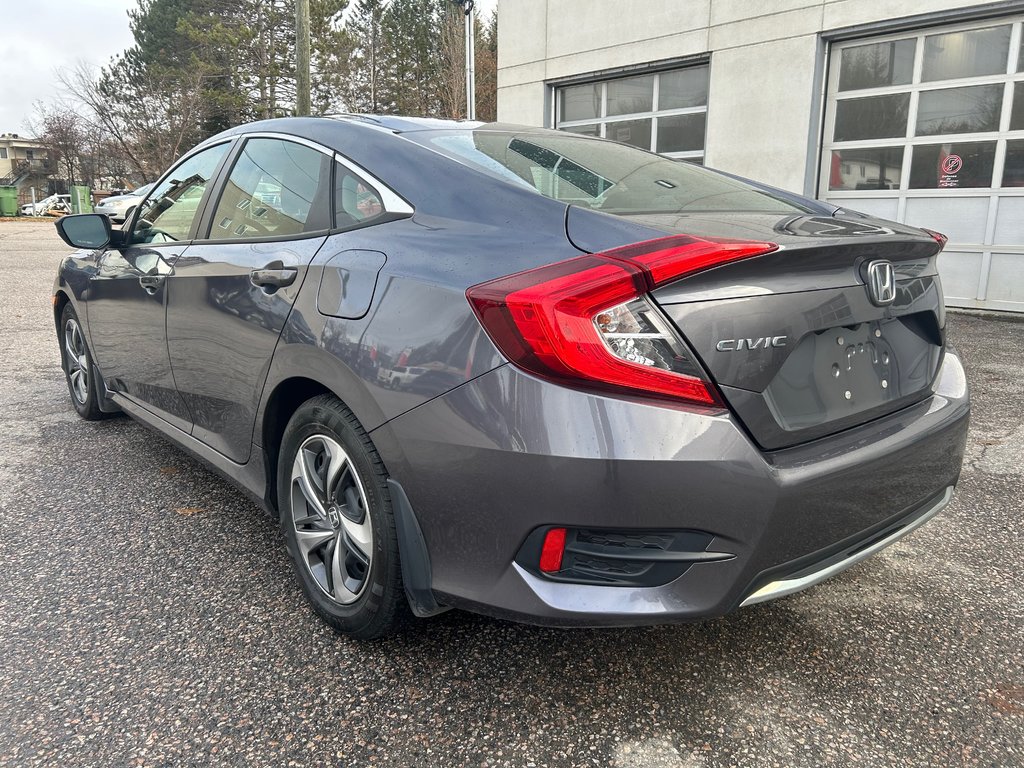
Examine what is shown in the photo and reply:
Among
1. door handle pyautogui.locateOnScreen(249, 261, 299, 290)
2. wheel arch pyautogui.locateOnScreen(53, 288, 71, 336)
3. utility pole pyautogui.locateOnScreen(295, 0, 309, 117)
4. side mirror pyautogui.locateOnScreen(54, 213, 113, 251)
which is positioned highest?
utility pole pyautogui.locateOnScreen(295, 0, 309, 117)

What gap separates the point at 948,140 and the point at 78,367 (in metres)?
8.58

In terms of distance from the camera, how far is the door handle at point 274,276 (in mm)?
2184

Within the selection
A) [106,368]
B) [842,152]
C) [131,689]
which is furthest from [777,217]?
[842,152]

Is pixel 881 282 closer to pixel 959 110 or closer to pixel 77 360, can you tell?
pixel 77 360

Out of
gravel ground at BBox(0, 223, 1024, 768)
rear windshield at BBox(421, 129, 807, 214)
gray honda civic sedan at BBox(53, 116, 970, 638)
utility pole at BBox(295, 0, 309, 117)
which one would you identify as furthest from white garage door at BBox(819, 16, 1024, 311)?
utility pole at BBox(295, 0, 309, 117)

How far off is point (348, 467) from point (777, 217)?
129 centimetres

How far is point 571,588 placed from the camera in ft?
5.30

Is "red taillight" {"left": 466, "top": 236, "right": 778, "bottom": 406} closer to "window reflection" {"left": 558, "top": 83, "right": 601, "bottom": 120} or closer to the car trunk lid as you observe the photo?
the car trunk lid

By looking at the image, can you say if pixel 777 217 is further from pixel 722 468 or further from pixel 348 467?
pixel 348 467

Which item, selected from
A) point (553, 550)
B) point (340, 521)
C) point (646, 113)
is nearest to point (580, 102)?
point (646, 113)

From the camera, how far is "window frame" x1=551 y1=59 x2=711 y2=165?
10080 millimetres

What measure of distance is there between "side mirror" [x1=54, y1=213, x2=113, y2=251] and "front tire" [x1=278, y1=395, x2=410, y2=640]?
181 cm

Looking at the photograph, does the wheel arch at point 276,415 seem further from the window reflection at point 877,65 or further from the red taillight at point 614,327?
the window reflection at point 877,65

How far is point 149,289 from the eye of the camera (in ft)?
9.97
